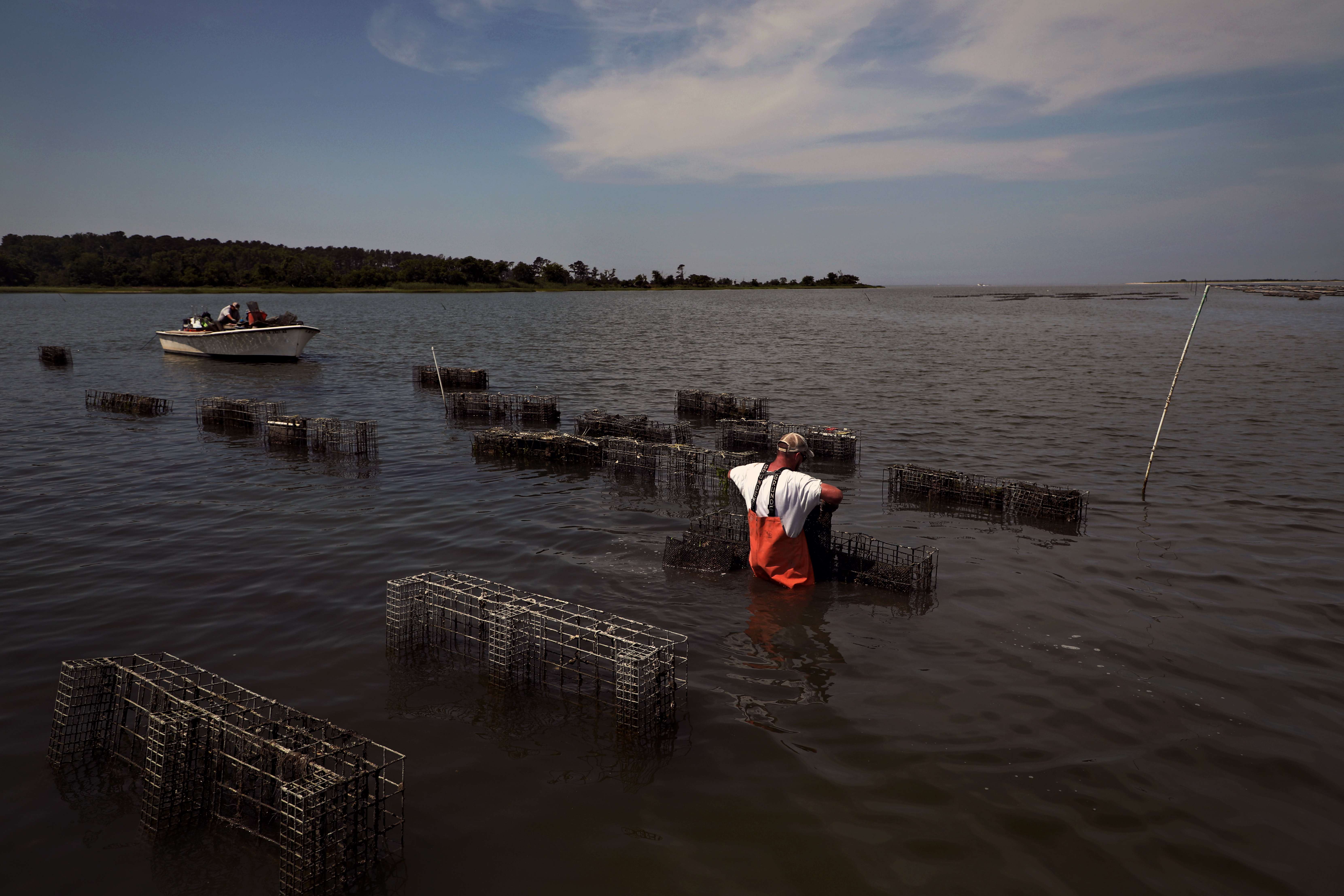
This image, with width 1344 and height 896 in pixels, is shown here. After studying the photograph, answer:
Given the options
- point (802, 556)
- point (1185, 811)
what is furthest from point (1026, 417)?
point (1185, 811)

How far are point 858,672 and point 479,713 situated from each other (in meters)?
5.25

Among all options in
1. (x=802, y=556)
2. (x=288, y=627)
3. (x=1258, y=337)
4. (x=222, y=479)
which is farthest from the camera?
(x=1258, y=337)

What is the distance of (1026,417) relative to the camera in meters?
31.6

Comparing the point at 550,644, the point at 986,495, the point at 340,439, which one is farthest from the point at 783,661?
the point at 340,439

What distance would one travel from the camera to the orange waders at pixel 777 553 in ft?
39.8

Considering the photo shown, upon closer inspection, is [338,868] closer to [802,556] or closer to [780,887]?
[780,887]

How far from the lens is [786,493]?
Result: 452 inches

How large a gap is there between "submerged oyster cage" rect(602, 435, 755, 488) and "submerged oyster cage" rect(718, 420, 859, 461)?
3.02 m

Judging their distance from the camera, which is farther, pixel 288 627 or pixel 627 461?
pixel 627 461

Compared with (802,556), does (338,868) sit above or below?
below

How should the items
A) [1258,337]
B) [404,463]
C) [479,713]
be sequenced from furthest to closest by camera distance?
[1258,337] → [404,463] → [479,713]

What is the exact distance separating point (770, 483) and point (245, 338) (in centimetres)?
4688

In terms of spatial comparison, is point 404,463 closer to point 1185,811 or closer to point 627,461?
point 627,461

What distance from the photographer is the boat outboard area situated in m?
47.7
